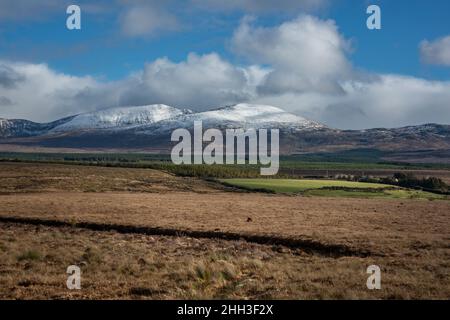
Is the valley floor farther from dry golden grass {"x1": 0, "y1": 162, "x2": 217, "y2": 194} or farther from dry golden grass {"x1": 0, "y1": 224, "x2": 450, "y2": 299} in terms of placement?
dry golden grass {"x1": 0, "y1": 162, "x2": 217, "y2": 194}

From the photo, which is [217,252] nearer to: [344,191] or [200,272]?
[200,272]

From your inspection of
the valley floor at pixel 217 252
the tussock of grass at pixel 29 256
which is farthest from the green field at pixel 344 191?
the tussock of grass at pixel 29 256

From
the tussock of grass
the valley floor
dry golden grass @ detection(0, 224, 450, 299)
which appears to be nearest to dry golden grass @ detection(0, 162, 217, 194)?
the valley floor

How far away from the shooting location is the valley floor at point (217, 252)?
54.3 feet

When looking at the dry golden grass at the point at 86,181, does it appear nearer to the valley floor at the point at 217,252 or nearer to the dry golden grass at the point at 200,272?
the valley floor at the point at 217,252

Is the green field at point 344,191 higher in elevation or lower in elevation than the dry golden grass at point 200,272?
lower

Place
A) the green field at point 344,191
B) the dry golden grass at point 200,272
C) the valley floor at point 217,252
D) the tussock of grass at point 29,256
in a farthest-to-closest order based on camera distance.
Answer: the green field at point 344,191 < the tussock of grass at point 29,256 < the valley floor at point 217,252 < the dry golden grass at point 200,272

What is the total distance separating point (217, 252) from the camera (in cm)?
2534

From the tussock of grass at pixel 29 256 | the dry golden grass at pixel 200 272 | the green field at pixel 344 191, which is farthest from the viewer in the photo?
the green field at pixel 344 191

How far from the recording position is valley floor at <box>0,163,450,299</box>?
54.3 ft

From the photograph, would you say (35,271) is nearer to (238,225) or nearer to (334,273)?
(334,273)

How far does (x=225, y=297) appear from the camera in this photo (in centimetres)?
1544

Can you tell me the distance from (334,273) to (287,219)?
21464 mm
